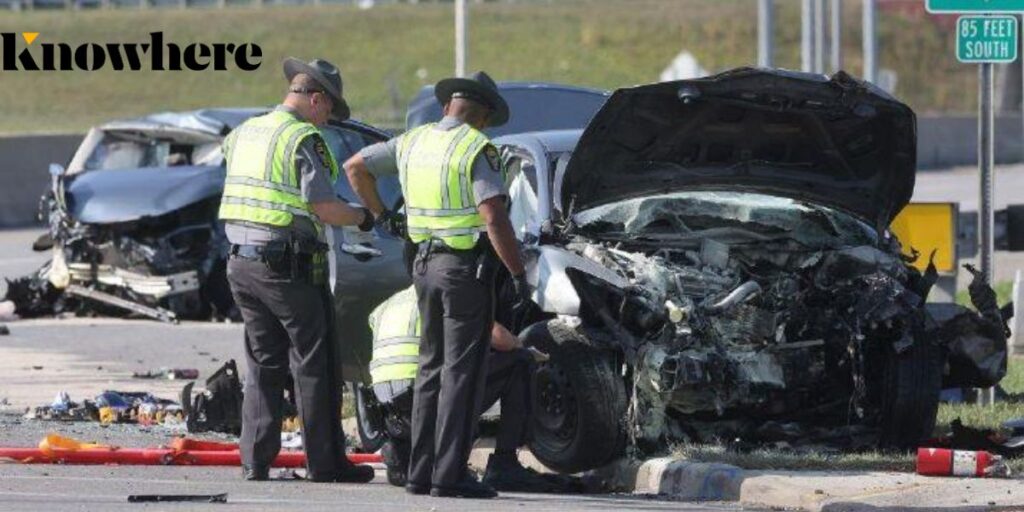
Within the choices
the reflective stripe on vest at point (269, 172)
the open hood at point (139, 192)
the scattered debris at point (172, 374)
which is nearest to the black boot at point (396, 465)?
the reflective stripe on vest at point (269, 172)

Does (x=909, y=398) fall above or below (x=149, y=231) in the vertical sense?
below

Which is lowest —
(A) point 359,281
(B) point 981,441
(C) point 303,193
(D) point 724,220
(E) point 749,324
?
(B) point 981,441

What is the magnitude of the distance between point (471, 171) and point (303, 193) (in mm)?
819

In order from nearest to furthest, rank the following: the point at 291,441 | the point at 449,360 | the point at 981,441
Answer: the point at 449,360 → the point at 981,441 → the point at 291,441

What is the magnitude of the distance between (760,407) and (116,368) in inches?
237

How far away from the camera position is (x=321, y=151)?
35.8 ft

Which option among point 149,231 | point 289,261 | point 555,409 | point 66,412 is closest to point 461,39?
point 149,231

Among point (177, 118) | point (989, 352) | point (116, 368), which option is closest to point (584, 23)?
point (177, 118)

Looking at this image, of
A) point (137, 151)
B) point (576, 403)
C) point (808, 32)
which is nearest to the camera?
point (576, 403)

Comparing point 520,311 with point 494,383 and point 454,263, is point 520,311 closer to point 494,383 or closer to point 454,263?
point 494,383

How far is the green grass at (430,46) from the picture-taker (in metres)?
54.0

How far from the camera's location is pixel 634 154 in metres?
12.0

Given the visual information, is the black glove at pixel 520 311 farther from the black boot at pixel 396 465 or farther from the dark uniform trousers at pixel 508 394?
the black boot at pixel 396 465

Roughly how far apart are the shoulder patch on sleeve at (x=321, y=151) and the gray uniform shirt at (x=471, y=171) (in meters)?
0.15
